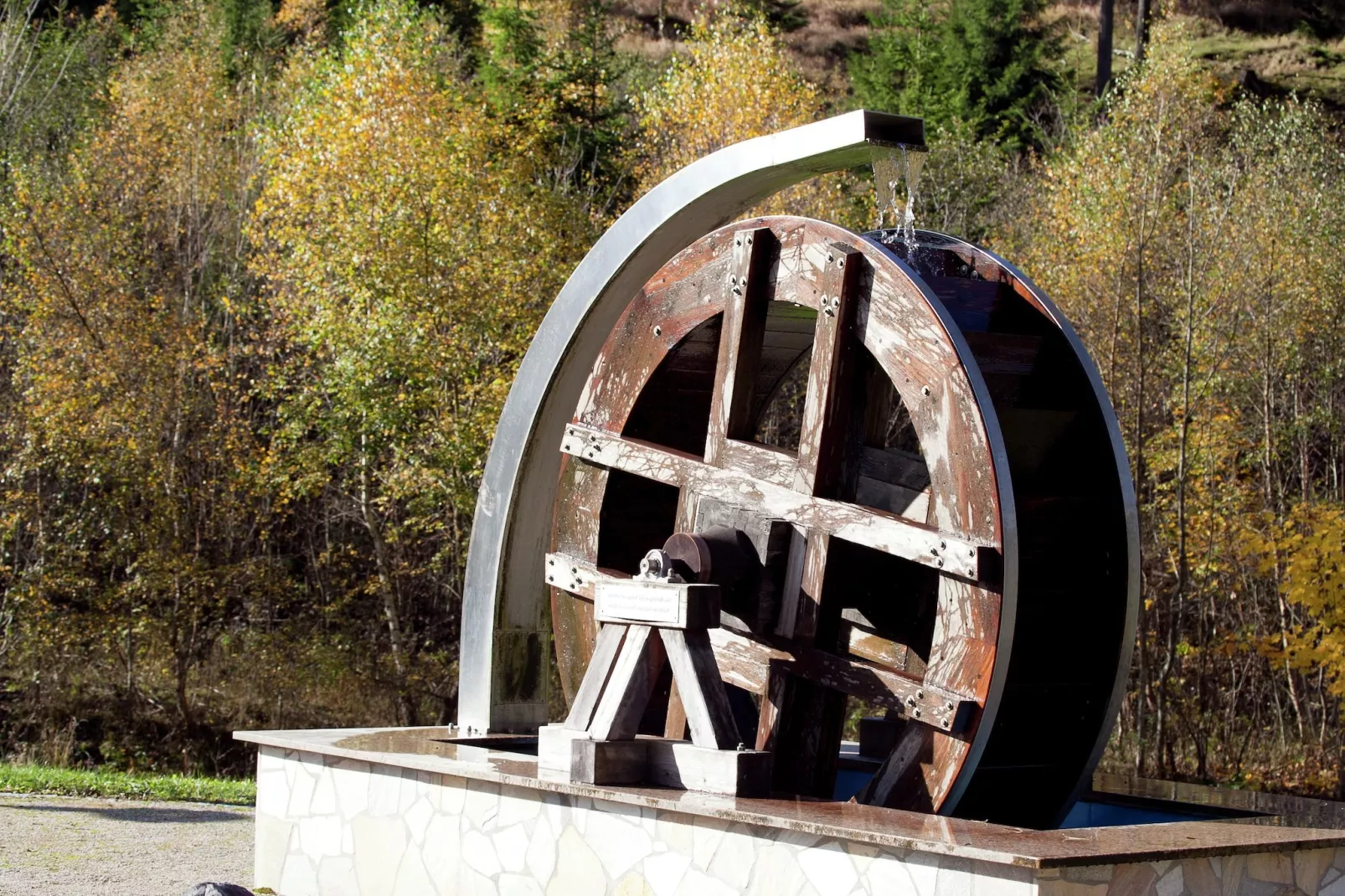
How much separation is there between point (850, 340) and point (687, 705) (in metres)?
1.53

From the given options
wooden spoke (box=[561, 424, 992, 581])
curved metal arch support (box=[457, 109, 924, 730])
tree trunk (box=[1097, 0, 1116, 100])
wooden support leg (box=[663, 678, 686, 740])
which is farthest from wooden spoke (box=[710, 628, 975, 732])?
tree trunk (box=[1097, 0, 1116, 100])

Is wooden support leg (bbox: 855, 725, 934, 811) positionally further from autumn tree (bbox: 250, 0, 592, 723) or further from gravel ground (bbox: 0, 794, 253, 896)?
autumn tree (bbox: 250, 0, 592, 723)

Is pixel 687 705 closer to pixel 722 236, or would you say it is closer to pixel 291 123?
pixel 722 236

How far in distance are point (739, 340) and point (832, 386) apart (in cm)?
60

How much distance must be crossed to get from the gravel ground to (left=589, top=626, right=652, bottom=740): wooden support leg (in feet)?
6.66

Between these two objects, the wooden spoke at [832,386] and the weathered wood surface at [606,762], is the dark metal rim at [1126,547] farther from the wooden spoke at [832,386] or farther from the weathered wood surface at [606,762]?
the weathered wood surface at [606,762]

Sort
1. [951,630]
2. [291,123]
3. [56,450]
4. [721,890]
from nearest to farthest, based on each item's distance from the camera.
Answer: [721,890], [951,630], [56,450], [291,123]

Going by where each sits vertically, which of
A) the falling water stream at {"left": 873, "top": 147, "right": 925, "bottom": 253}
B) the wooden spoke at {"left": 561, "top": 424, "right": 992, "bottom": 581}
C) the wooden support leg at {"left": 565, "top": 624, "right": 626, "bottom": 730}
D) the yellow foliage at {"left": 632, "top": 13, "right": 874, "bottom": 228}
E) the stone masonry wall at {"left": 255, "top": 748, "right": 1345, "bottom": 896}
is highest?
the yellow foliage at {"left": 632, "top": 13, "right": 874, "bottom": 228}

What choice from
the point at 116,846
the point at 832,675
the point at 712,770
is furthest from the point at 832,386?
the point at 116,846

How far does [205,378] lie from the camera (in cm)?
1521

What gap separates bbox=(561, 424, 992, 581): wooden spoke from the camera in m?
5.14

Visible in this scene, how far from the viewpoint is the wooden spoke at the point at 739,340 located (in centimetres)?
609

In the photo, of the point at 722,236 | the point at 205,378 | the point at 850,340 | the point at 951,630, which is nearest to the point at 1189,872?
the point at 951,630

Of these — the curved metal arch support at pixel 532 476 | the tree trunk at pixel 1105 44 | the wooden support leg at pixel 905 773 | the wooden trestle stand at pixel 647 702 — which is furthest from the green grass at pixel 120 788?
the tree trunk at pixel 1105 44
